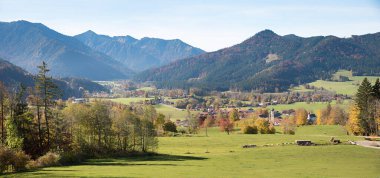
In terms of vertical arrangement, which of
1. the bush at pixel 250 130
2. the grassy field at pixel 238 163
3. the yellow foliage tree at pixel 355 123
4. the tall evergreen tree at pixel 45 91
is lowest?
the grassy field at pixel 238 163

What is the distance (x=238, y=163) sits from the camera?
2429 inches

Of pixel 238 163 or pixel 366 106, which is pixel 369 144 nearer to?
pixel 366 106

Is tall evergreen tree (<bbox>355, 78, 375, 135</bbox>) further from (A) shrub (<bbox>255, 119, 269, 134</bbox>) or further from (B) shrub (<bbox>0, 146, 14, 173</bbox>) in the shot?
(B) shrub (<bbox>0, 146, 14, 173</bbox>)

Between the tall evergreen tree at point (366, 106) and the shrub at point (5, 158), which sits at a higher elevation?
the tall evergreen tree at point (366, 106)

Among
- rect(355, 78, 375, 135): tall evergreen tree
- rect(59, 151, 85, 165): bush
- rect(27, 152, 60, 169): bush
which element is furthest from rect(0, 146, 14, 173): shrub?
rect(355, 78, 375, 135): tall evergreen tree

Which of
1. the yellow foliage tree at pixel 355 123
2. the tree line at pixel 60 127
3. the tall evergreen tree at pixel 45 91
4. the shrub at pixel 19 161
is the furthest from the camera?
the yellow foliage tree at pixel 355 123

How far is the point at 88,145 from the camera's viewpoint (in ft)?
234

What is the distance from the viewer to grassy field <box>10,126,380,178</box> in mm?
48281

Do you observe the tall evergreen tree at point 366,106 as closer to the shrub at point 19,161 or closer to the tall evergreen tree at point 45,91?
the tall evergreen tree at point 45,91

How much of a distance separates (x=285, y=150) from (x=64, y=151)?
42.5 m

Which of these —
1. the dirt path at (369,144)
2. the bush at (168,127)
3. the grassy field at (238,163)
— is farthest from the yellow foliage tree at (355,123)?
the bush at (168,127)

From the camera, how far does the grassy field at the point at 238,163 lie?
158 ft

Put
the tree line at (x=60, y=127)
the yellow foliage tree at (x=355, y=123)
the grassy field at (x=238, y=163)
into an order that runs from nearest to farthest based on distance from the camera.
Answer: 1. the grassy field at (x=238, y=163)
2. the tree line at (x=60, y=127)
3. the yellow foliage tree at (x=355, y=123)

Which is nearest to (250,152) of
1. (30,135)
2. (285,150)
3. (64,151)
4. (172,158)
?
(285,150)
